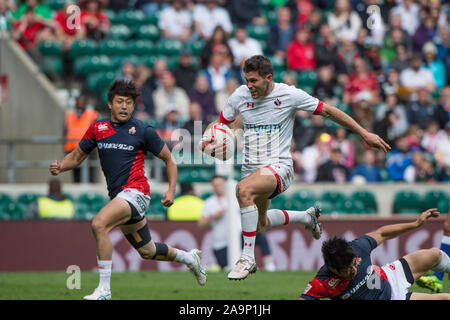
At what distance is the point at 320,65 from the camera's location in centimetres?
1916

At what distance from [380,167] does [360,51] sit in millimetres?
4273

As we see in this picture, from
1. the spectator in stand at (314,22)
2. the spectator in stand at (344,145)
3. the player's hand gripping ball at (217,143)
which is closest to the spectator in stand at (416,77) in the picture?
the spectator in stand at (314,22)

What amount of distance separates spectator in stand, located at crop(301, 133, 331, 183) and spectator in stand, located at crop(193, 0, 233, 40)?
14.8ft

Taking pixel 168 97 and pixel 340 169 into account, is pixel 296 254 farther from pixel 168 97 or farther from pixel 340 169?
pixel 168 97

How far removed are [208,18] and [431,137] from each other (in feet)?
20.1

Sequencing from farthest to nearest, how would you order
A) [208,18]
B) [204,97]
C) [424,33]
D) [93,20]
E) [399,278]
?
[424,33] < [208,18] < [93,20] < [204,97] < [399,278]

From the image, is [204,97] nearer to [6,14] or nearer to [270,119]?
[6,14]

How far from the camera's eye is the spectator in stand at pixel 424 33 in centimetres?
2093

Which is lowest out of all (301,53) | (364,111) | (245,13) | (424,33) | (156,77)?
(364,111)

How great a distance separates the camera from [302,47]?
1906 cm

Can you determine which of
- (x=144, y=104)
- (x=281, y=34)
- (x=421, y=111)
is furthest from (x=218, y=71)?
(x=421, y=111)

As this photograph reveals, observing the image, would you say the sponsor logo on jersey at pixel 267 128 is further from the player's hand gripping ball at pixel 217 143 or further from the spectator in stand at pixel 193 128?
the spectator in stand at pixel 193 128
